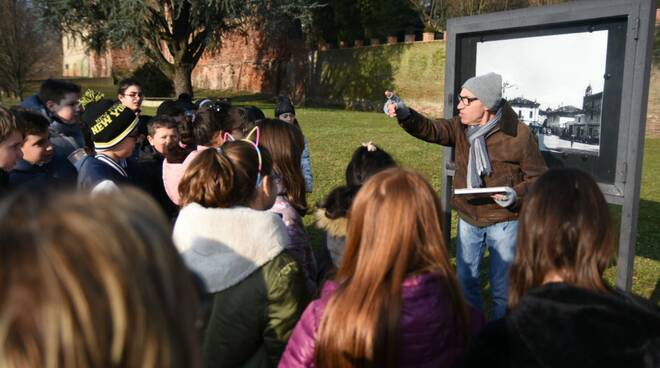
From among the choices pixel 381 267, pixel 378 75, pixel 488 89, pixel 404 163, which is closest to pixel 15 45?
pixel 378 75

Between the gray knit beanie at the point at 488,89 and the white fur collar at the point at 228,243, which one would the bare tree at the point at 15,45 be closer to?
the gray knit beanie at the point at 488,89

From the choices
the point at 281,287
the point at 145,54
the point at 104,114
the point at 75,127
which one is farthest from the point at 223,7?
the point at 281,287

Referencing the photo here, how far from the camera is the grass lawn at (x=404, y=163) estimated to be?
5259 millimetres

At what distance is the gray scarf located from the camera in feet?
11.0

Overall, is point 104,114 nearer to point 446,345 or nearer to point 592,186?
point 446,345

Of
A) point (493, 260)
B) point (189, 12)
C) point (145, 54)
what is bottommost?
point (493, 260)

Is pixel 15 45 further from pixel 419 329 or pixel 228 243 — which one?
pixel 419 329

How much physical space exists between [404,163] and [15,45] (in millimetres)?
27831

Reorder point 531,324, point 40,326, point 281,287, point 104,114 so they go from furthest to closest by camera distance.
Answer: point 104,114 < point 281,287 < point 531,324 < point 40,326

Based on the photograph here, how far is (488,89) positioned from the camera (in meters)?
3.36

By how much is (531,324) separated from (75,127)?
4471 mm

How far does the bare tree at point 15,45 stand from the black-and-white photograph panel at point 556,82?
31042 mm

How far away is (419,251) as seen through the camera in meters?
1.81

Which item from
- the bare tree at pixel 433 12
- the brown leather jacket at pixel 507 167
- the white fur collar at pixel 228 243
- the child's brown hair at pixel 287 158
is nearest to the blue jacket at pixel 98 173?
the child's brown hair at pixel 287 158
